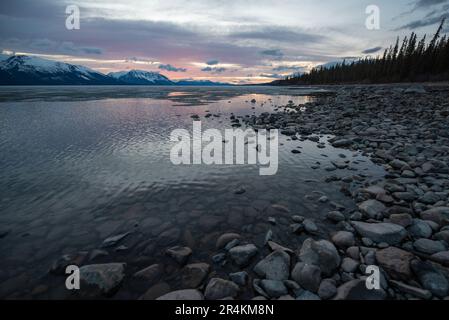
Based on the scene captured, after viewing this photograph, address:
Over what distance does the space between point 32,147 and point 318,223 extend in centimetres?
1588

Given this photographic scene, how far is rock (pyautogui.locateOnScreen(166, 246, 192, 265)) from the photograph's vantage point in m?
4.65

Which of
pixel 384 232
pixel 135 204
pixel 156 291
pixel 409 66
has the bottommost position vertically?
pixel 156 291

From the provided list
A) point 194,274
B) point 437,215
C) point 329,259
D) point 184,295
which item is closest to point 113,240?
point 194,274

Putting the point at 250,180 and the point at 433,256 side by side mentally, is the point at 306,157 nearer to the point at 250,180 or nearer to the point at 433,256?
the point at 250,180

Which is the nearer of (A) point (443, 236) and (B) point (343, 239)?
(A) point (443, 236)

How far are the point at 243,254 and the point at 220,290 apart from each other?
1001 mm

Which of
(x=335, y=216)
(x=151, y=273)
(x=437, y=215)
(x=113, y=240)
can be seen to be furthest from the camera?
(x=335, y=216)

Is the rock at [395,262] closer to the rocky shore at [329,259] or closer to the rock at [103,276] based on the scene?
the rocky shore at [329,259]

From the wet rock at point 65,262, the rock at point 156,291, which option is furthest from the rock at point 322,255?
the wet rock at point 65,262

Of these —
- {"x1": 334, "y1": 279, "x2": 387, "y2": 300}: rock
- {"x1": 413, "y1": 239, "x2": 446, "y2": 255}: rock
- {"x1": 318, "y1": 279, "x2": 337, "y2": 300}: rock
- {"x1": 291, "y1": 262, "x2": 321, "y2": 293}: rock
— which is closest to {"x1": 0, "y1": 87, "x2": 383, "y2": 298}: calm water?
{"x1": 291, "y1": 262, "x2": 321, "y2": 293}: rock

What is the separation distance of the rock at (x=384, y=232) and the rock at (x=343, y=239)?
16.1 inches

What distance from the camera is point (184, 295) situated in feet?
12.2

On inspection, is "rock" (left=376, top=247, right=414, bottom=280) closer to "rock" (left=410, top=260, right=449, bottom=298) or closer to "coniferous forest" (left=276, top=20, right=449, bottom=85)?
"rock" (left=410, top=260, right=449, bottom=298)

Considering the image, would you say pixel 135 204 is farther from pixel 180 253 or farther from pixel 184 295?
pixel 184 295
